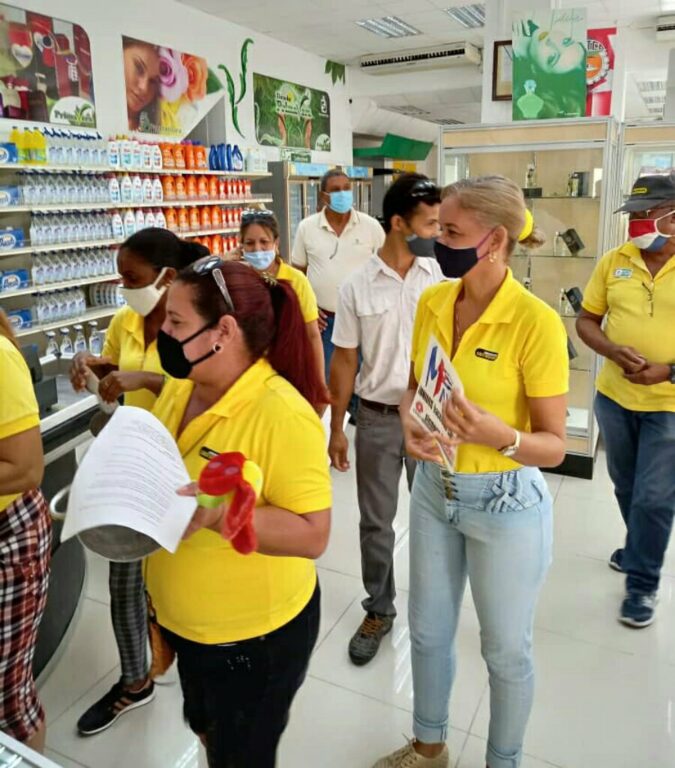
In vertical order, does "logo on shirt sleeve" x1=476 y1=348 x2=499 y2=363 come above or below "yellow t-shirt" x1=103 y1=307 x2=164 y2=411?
above

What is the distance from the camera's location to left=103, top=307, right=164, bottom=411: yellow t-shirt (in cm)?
198

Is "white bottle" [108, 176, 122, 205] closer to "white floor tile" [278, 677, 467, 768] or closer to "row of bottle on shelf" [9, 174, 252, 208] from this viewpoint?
"row of bottle on shelf" [9, 174, 252, 208]

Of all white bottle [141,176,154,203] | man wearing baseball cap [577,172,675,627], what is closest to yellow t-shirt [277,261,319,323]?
man wearing baseball cap [577,172,675,627]

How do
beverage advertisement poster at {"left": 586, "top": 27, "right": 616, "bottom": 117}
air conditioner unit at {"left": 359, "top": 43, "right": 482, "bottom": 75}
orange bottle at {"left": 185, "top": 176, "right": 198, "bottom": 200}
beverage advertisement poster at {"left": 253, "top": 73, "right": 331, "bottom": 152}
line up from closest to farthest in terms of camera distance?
beverage advertisement poster at {"left": 586, "top": 27, "right": 616, "bottom": 117}, orange bottle at {"left": 185, "top": 176, "right": 198, "bottom": 200}, beverage advertisement poster at {"left": 253, "top": 73, "right": 331, "bottom": 152}, air conditioner unit at {"left": 359, "top": 43, "right": 482, "bottom": 75}

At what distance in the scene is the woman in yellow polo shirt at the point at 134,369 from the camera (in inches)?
78.0

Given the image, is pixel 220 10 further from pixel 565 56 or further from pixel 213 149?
pixel 565 56

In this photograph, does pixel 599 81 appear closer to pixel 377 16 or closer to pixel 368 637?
pixel 377 16

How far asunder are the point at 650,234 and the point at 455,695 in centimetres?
193

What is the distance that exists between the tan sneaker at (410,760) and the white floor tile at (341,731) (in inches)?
5.0

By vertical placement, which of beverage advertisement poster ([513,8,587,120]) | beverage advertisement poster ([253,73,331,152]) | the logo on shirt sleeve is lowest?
the logo on shirt sleeve

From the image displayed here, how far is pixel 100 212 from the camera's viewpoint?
5.32 meters

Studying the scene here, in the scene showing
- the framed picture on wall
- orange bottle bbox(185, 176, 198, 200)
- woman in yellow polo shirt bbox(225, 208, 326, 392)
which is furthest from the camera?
orange bottle bbox(185, 176, 198, 200)

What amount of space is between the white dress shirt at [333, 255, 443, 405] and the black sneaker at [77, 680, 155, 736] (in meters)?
1.36

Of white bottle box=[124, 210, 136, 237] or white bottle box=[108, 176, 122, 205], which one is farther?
white bottle box=[124, 210, 136, 237]
